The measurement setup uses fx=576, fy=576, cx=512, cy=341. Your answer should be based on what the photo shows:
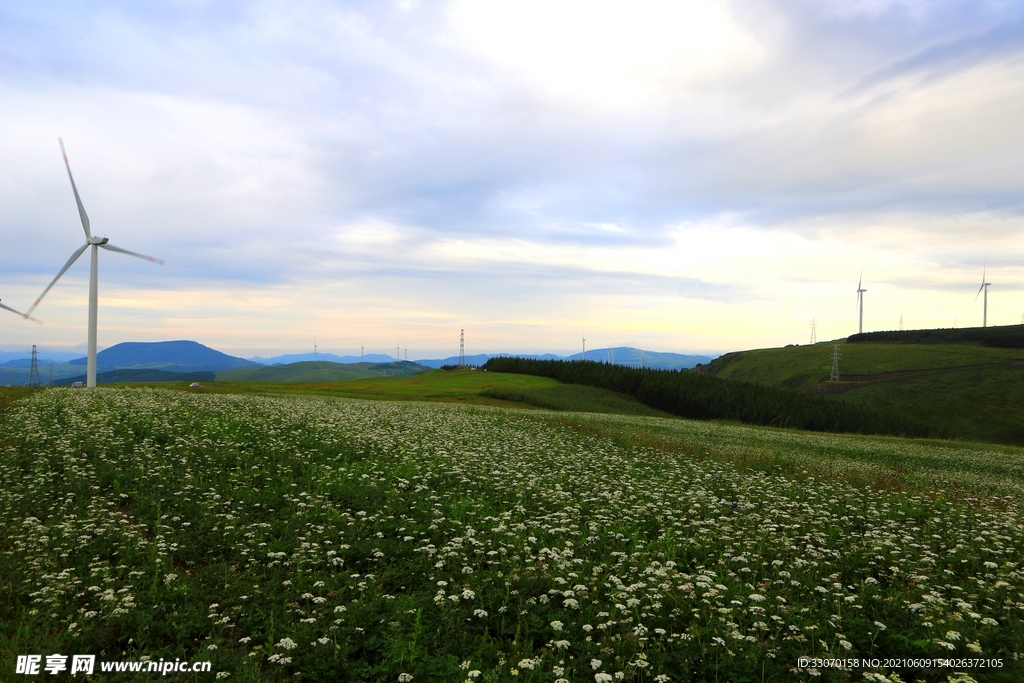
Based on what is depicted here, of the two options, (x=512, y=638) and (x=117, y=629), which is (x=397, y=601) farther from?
(x=117, y=629)

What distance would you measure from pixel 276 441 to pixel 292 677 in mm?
14725

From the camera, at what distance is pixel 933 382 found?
14200 centimetres

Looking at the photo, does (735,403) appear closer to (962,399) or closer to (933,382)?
(962,399)

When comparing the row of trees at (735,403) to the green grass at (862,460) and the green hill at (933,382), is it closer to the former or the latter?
the green hill at (933,382)

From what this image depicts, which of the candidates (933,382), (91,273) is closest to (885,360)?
(933,382)

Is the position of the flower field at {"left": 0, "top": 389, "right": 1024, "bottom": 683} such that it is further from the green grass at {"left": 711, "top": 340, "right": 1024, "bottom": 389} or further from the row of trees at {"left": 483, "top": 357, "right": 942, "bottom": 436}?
the green grass at {"left": 711, "top": 340, "right": 1024, "bottom": 389}

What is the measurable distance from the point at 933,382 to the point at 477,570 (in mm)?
167714

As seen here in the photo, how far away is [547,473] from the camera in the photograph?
19250 millimetres

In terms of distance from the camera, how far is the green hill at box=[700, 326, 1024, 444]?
11773cm

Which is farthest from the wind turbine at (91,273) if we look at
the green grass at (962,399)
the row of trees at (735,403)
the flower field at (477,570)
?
the green grass at (962,399)

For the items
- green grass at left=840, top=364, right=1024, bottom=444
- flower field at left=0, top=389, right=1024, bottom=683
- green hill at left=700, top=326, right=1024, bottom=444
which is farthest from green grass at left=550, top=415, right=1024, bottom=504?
green hill at left=700, top=326, right=1024, bottom=444

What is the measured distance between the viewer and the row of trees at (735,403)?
8700 centimetres

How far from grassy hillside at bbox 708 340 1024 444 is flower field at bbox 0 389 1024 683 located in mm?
123803

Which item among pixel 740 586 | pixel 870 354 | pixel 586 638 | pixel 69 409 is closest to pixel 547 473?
pixel 740 586
